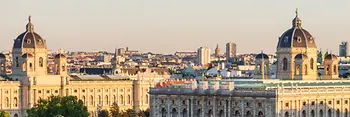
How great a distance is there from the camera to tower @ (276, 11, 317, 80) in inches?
5246

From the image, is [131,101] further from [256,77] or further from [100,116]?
[256,77]

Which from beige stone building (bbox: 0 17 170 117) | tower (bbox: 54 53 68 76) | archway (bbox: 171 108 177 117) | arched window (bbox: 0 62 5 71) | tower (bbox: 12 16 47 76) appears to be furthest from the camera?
tower (bbox: 54 53 68 76)

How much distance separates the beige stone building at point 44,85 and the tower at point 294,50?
3742 cm

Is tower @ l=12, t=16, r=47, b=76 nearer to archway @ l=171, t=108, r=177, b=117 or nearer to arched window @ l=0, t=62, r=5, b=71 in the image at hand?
arched window @ l=0, t=62, r=5, b=71

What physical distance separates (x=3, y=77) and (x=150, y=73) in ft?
130

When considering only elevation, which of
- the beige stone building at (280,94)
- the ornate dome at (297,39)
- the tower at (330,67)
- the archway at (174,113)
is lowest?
the archway at (174,113)

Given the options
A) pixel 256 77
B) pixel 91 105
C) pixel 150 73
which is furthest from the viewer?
pixel 150 73

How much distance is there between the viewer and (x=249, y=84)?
12275cm

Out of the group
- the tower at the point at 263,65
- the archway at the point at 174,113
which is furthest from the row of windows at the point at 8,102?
the archway at the point at 174,113

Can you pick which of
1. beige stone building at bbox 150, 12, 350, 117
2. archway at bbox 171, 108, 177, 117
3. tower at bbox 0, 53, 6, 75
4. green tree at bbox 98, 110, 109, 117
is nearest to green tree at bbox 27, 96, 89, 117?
beige stone building at bbox 150, 12, 350, 117

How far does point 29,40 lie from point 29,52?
1.59 meters

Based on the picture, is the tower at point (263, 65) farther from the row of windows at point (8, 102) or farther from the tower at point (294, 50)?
the row of windows at point (8, 102)

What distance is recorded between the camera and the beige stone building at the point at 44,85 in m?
156

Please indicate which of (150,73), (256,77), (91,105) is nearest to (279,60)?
(256,77)
